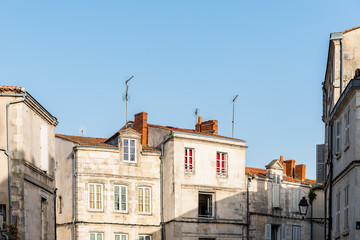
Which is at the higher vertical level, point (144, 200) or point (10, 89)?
point (10, 89)

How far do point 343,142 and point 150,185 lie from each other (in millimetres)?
18133

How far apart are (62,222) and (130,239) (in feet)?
13.7

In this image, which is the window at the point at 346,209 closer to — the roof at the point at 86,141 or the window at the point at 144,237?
the window at the point at 144,237

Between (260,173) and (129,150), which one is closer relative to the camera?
(129,150)

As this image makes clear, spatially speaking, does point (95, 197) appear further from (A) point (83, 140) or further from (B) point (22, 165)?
(B) point (22, 165)

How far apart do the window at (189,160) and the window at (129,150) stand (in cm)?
329

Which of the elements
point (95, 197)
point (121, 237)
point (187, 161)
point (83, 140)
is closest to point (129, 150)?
point (83, 140)

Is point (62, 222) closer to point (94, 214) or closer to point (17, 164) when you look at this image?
point (94, 214)

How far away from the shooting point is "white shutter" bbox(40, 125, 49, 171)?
26.4 meters

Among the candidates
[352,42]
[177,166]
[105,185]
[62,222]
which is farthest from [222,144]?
[352,42]

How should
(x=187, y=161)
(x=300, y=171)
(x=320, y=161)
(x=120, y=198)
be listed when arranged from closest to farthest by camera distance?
(x=320, y=161), (x=120, y=198), (x=187, y=161), (x=300, y=171)

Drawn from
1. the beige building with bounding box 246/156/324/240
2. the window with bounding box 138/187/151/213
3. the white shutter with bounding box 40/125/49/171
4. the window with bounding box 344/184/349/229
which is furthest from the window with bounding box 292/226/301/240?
the white shutter with bounding box 40/125/49/171

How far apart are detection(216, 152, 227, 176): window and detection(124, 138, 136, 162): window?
5.63 meters

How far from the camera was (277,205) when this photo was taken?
4372 centimetres
